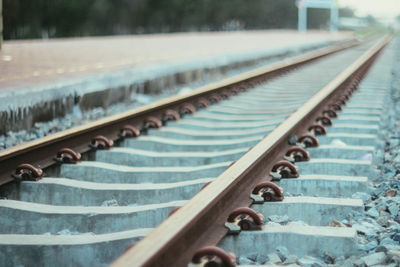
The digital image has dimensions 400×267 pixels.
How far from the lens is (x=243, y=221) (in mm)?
2746

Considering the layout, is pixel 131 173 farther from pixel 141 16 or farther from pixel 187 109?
pixel 141 16

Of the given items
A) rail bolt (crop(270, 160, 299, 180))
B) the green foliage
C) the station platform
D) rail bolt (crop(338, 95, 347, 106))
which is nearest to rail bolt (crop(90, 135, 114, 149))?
rail bolt (crop(270, 160, 299, 180))

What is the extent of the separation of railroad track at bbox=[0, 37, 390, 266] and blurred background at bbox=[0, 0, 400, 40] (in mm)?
29805

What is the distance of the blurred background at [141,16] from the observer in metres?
38.2

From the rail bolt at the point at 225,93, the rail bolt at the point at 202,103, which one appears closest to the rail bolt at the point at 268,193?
the rail bolt at the point at 202,103

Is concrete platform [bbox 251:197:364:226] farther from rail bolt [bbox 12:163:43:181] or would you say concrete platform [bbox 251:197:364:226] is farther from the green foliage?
the green foliage

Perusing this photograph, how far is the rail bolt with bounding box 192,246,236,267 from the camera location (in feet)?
7.25

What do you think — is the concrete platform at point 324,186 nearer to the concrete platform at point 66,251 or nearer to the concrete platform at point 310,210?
the concrete platform at point 310,210

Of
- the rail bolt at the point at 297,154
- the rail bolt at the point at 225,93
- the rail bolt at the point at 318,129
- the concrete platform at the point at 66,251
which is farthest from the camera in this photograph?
the rail bolt at the point at 225,93

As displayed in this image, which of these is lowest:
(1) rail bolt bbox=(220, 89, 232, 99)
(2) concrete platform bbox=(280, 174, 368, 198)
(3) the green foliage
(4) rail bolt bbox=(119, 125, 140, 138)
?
(2) concrete platform bbox=(280, 174, 368, 198)

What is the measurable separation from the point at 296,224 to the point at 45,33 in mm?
38716

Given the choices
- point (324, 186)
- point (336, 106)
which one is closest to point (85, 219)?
point (324, 186)

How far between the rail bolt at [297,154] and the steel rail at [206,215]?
0.06m

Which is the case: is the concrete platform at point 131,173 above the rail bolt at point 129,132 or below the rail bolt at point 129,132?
below
